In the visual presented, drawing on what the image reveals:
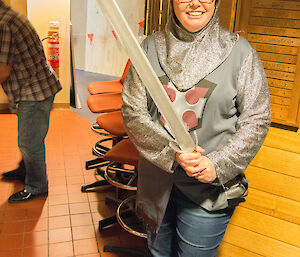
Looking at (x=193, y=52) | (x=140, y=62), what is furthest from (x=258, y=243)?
(x=140, y=62)

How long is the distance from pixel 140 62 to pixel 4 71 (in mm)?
2116

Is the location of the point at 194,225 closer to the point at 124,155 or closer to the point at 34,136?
the point at 124,155

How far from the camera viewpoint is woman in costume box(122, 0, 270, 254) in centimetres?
131

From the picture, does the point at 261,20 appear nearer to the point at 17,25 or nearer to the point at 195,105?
the point at 195,105

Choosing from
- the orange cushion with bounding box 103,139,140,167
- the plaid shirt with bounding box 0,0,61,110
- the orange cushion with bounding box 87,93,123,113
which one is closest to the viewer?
the orange cushion with bounding box 103,139,140,167

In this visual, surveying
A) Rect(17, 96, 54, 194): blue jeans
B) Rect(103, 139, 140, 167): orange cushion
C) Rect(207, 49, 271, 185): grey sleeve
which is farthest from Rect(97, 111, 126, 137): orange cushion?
Rect(207, 49, 271, 185): grey sleeve

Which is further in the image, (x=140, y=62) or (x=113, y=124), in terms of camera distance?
(x=113, y=124)

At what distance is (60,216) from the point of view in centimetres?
311

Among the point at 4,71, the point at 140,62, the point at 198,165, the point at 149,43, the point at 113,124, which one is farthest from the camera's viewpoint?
the point at 113,124

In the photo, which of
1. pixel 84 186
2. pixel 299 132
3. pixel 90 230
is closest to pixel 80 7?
pixel 84 186

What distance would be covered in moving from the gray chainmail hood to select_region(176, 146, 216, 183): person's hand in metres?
0.28

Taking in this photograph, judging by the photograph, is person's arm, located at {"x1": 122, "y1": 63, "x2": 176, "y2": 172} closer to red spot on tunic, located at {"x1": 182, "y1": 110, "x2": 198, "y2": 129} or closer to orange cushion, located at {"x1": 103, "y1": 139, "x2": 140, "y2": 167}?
red spot on tunic, located at {"x1": 182, "y1": 110, "x2": 198, "y2": 129}

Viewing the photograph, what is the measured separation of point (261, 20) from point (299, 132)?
2.30 ft

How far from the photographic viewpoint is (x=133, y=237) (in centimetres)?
290
